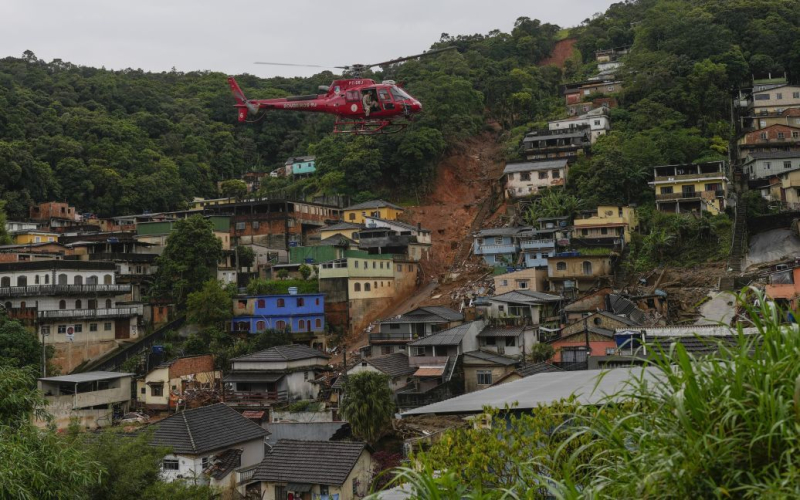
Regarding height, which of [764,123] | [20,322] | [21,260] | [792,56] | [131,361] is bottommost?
[131,361]

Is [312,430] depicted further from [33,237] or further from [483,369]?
[33,237]

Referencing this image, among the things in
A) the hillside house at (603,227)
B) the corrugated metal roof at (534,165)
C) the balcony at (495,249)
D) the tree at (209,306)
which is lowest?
→ the tree at (209,306)

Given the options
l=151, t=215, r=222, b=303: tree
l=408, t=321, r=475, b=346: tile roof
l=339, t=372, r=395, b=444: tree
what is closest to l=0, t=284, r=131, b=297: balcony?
l=151, t=215, r=222, b=303: tree

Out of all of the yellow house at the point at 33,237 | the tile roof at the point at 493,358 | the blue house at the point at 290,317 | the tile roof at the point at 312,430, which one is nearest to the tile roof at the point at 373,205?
the blue house at the point at 290,317

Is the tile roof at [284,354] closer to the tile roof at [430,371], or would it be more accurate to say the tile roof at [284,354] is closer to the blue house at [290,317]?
the blue house at [290,317]

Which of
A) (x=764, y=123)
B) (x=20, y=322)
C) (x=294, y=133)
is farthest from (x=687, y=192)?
(x=294, y=133)

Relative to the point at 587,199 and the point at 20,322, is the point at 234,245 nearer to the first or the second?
the point at 20,322
